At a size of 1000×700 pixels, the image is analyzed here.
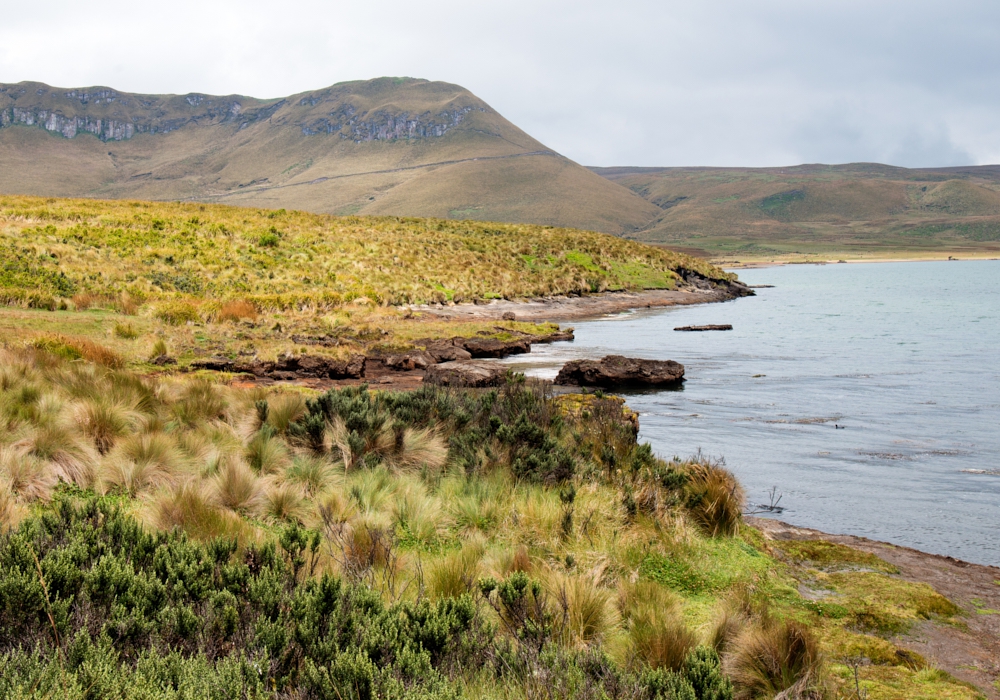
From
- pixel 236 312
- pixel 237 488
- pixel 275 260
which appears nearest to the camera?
pixel 237 488

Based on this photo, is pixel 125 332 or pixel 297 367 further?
pixel 297 367

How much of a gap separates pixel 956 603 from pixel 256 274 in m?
28.5

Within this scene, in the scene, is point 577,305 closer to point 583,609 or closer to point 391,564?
point 391,564

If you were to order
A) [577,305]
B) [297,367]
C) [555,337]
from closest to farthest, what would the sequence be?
[297,367], [555,337], [577,305]

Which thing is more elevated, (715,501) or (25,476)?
(25,476)

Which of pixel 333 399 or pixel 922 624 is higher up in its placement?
pixel 333 399

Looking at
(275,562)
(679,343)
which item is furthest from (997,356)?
(275,562)

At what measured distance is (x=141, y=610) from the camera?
11.5ft

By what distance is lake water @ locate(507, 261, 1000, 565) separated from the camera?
9.25 m

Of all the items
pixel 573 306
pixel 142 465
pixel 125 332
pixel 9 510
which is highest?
pixel 573 306

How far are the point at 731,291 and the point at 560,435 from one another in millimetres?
48439

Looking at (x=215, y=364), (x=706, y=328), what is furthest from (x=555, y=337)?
(x=215, y=364)

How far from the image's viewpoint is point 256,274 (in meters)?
30.0

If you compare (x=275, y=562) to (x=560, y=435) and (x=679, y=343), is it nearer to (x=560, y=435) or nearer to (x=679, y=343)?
(x=560, y=435)
